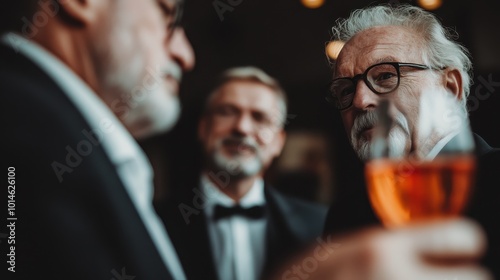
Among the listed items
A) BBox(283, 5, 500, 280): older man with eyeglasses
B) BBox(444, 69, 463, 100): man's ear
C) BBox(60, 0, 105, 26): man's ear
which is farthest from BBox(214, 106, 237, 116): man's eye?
BBox(444, 69, 463, 100): man's ear

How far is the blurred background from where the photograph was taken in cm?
120

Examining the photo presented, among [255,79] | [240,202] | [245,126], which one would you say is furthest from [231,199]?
[255,79]

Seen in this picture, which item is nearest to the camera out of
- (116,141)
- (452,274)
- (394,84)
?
(452,274)

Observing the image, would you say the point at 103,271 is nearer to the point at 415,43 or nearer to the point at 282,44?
the point at 282,44

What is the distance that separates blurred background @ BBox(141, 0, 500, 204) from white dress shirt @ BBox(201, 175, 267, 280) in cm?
5

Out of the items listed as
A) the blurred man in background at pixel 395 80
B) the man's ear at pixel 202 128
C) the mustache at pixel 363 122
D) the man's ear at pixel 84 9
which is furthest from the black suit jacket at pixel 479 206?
the man's ear at pixel 84 9

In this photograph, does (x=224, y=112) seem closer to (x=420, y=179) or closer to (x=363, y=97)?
(x=363, y=97)

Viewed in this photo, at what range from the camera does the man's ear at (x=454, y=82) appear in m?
1.12

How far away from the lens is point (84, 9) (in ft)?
4.07

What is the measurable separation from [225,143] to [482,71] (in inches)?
22.3

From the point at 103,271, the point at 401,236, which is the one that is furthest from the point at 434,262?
the point at 103,271

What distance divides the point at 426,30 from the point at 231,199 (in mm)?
541

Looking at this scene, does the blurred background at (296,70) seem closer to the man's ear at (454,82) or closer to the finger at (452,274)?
the man's ear at (454,82)

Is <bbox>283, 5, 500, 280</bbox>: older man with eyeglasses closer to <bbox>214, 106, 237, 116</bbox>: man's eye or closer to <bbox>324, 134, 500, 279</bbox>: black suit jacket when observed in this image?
<bbox>324, 134, 500, 279</bbox>: black suit jacket
